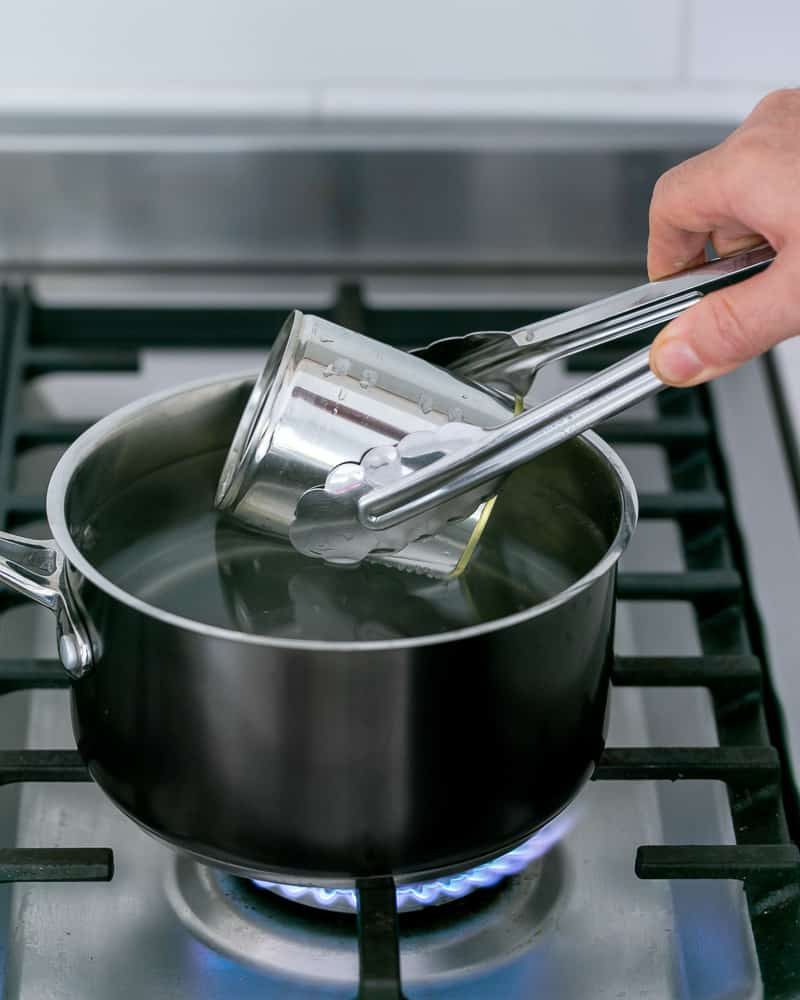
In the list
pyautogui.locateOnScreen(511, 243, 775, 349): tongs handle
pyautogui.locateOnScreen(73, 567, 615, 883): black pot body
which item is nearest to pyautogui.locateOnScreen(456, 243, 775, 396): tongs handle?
pyautogui.locateOnScreen(511, 243, 775, 349): tongs handle

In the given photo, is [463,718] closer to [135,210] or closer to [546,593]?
[546,593]

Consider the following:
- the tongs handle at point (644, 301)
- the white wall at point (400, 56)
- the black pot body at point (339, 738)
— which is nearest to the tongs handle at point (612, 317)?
the tongs handle at point (644, 301)

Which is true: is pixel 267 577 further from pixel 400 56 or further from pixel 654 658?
pixel 400 56

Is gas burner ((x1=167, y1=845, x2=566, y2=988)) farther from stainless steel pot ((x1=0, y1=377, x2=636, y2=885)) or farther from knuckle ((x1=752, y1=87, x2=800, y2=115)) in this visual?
knuckle ((x1=752, y1=87, x2=800, y2=115))

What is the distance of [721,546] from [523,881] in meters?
0.19

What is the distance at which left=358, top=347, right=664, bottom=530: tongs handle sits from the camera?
1.30 feet

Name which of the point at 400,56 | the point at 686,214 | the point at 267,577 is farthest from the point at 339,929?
the point at 400,56

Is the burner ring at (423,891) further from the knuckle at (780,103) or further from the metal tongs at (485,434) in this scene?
the knuckle at (780,103)

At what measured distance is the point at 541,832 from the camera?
1.53 ft

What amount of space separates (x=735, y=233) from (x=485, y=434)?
6.4 inches

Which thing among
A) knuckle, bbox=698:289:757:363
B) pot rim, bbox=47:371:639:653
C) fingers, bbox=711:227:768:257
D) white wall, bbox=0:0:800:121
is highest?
white wall, bbox=0:0:800:121

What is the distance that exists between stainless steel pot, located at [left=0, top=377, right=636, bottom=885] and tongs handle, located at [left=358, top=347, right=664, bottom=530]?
4 cm

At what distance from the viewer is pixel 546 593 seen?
0.49 m

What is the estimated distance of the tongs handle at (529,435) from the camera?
397mm
